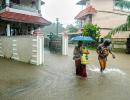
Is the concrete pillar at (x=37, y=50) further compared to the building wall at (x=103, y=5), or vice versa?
the building wall at (x=103, y=5)

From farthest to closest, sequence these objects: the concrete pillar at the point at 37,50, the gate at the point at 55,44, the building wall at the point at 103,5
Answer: the building wall at the point at 103,5
the gate at the point at 55,44
the concrete pillar at the point at 37,50

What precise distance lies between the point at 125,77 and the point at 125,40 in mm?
16448

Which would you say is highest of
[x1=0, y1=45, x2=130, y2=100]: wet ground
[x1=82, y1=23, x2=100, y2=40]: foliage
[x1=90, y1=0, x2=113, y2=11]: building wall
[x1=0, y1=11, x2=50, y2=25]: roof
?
[x1=90, y1=0, x2=113, y2=11]: building wall

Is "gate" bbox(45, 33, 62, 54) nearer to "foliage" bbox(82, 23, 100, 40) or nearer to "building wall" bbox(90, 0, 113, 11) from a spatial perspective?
"foliage" bbox(82, 23, 100, 40)

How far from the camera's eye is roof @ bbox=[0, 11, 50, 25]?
72.8 feet

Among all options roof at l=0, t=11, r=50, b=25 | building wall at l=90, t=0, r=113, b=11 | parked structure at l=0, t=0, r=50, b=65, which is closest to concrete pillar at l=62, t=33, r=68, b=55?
parked structure at l=0, t=0, r=50, b=65

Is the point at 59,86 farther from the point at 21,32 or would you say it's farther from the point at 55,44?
the point at 21,32

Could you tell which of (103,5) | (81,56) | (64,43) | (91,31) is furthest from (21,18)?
(103,5)

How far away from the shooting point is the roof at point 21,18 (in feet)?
72.8

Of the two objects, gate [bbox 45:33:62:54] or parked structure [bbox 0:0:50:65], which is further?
gate [bbox 45:33:62:54]

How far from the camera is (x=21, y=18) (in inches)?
918

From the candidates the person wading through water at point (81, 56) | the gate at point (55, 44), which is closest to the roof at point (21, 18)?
the gate at point (55, 44)

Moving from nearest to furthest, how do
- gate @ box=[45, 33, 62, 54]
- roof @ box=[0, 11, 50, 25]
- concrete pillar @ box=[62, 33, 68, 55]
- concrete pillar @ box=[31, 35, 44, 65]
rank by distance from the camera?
1. concrete pillar @ box=[31, 35, 44, 65]
2. concrete pillar @ box=[62, 33, 68, 55]
3. gate @ box=[45, 33, 62, 54]
4. roof @ box=[0, 11, 50, 25]

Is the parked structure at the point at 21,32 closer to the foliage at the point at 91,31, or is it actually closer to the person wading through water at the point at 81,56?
the person wading through water at the point at 81,56
